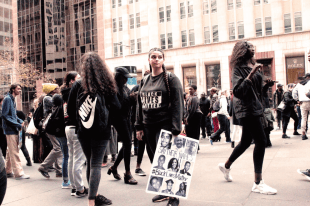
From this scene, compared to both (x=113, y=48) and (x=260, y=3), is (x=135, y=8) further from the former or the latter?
(x=260, y=3)

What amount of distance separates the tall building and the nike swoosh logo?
2635 cm

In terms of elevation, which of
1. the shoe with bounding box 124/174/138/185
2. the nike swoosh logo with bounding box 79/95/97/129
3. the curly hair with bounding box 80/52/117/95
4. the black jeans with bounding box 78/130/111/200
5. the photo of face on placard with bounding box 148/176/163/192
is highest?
the curly hair with bounding box 80/52/117/95

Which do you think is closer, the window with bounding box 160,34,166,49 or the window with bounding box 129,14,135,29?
the window with bounding box 160,34,166,49

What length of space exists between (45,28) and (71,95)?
180ft

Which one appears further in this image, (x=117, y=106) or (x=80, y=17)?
(x=80, y=17)

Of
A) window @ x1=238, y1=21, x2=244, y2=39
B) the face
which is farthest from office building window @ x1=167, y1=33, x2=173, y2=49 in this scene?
the face

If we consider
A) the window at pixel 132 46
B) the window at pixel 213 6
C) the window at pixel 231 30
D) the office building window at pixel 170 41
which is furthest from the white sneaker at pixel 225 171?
the window at pixel 132 46

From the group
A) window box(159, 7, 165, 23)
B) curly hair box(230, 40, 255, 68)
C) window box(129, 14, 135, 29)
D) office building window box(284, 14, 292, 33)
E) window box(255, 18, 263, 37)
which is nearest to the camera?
curly hair box(230, 40, 255, 68)

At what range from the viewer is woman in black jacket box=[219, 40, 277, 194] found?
4246mm

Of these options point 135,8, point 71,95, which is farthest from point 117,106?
point 135,8

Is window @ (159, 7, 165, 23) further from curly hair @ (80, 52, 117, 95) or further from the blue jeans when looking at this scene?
curly hair @ (80, 52, 117, 95)

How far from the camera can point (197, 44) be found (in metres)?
35.2

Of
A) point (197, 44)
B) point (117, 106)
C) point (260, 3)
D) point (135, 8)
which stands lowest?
point (117, 106)

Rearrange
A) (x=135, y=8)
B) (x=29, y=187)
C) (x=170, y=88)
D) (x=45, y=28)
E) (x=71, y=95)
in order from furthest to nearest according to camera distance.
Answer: (x=45, y=28), (x=135, y=8), (x=29, y=187), (x=71, y=95), (x=170, y=88)
